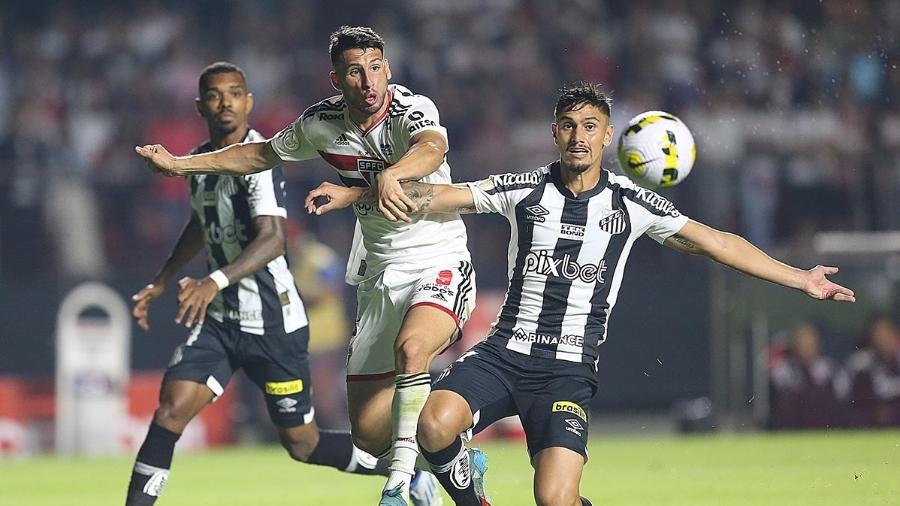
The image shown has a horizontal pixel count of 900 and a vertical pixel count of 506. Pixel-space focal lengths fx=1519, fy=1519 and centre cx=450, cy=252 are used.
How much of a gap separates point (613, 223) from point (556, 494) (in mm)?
1366

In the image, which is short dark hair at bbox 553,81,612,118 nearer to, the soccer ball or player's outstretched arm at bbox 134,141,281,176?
the soccer ball

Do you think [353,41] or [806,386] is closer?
[353,41]

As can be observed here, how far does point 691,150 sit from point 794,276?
1.66 metres

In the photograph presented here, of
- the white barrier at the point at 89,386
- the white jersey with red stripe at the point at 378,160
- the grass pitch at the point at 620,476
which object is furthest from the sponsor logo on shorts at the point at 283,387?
the white barrier at the point at 89,386

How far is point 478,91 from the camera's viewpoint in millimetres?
17453

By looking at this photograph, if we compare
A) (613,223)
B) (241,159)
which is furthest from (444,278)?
(241,159)

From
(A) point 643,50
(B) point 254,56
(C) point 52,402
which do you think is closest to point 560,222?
(C) point 52,402

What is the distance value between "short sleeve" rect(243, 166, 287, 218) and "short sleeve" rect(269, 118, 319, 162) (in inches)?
27.1

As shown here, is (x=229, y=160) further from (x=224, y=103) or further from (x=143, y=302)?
(x=143, y=302)

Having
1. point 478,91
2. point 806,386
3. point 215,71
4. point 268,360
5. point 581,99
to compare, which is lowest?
point 268,360

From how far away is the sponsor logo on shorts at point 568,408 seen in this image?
690 centimetres

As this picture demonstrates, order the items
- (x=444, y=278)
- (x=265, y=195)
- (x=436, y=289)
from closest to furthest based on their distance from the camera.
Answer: (x=436, y=289), (x=444, y=278), (x=265, y=195)

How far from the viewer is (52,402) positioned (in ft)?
49.9

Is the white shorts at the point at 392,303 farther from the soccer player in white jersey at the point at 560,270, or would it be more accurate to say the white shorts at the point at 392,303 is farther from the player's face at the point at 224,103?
the player's face at the point at 224,103
